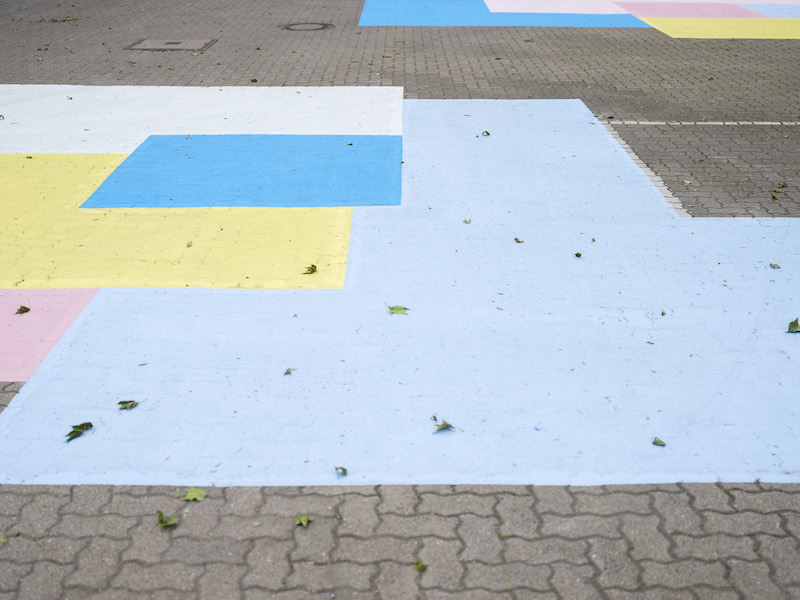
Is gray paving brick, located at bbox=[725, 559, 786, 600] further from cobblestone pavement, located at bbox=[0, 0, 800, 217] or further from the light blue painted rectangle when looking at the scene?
the light blue painted rectangle

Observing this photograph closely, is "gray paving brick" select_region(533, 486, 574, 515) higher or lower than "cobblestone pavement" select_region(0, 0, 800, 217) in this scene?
lower

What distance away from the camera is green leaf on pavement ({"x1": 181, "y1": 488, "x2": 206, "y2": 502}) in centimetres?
Answer: 352

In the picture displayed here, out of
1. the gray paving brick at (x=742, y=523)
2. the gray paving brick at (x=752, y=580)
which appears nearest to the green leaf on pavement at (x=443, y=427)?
the gray paving brick at (x=742, y=523)

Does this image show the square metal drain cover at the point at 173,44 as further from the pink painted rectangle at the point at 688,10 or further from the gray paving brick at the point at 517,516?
the gray paving brick at the point at 517,516

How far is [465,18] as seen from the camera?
16188 mm

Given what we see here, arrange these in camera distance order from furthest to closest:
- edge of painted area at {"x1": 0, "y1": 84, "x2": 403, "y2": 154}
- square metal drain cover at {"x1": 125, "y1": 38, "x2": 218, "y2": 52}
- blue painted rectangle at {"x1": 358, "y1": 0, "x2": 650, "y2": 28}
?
blue painted rectangle at {"x1": 358, "y1": 0, "x2": 650, "y2": 28} → square metal drain cover at {"x1": 125, "y1": 38, "x2": 218, "y2": 52} → edge of painted area at {"x1": 0, "y1": 84, "x2": 403, "y2": 154}

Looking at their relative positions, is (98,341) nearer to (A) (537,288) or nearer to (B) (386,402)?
(B) (386,402)

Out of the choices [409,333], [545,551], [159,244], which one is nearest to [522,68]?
[159,244]

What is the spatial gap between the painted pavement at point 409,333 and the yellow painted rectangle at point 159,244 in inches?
1.0

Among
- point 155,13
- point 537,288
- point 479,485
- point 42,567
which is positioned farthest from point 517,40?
point 42,567

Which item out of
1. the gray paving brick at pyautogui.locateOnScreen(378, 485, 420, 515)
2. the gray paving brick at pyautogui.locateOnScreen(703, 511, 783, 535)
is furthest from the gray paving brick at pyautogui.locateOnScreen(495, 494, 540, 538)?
the gray paving brick at pyautogui.locateOnScreen(703, 511, 783, 535)

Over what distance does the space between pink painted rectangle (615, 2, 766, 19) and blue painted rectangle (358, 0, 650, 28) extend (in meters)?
0.92

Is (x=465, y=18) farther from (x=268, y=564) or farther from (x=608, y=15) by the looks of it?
(x=268, y=564)

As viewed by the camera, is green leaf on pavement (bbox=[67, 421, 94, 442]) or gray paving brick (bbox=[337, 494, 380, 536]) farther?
green leaf on pavement (bbox=[67, 421, 94, 442])
